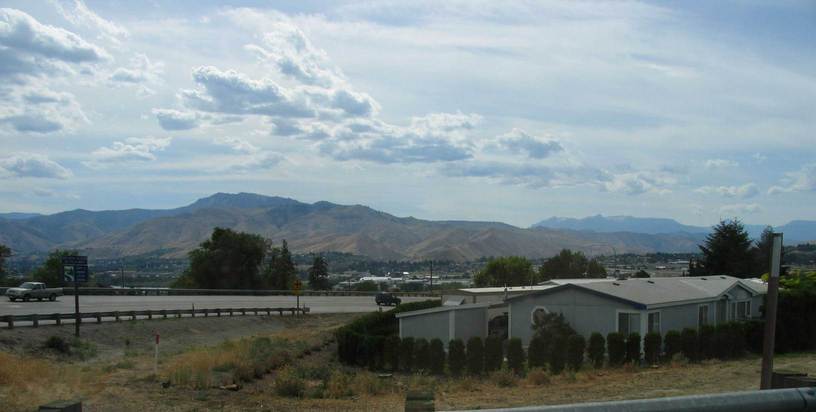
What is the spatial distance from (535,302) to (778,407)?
→ 28.4m

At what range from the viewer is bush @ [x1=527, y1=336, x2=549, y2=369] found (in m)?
26.8

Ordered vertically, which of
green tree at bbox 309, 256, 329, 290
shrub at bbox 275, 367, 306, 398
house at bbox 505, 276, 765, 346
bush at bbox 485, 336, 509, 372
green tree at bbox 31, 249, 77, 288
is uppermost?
house at bbox 505, 276, 765, 346

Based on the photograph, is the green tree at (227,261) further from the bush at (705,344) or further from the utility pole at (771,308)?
the utility pole at (771,308)

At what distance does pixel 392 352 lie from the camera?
30734mm

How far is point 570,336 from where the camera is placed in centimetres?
2633

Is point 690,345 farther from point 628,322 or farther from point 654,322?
point 654,322

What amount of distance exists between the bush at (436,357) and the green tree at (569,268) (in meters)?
60.2

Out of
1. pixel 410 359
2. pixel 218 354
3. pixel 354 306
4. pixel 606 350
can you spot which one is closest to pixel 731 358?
pixel 606 350

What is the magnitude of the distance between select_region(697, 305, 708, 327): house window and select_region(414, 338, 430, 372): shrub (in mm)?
12118

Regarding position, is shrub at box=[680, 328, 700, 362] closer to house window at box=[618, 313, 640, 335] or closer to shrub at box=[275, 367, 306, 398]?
house window at box=[618, 313, 640, 335]

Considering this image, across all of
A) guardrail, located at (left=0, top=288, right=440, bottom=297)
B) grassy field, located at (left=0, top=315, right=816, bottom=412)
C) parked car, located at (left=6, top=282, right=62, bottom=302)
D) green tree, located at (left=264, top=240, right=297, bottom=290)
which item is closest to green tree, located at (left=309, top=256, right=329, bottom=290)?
green tree, located at (left=264, top=240, right=297, bottom=290)

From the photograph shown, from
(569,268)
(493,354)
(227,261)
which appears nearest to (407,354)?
(493,354)

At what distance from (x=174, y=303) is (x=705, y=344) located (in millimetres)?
46225

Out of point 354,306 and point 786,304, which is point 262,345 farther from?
point 354,306
